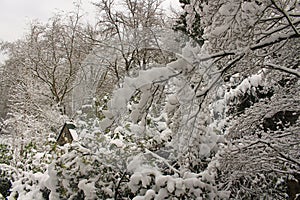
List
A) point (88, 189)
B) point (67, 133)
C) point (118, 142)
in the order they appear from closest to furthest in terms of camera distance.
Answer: point (88, 189) < point (118, 142) < point (67, 133)

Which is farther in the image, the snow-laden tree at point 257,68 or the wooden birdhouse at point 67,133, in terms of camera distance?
the wooden birdhouse at point 67,133

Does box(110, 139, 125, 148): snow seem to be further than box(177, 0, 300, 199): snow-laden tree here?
Yes

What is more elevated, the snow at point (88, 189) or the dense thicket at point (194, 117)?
the dense thicket at point (194, 117)

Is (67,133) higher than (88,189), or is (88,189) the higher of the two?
(67,133)

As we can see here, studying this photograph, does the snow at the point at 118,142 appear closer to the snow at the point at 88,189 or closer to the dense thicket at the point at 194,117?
the dense thicket at the point at 194,117

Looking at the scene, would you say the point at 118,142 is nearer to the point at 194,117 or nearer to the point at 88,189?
the point at 88,189

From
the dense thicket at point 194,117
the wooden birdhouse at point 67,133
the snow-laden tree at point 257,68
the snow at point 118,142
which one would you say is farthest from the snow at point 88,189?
the wooden birdhouse at point 67,133

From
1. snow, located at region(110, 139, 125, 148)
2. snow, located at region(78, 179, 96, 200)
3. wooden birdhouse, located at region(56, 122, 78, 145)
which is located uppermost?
wooden birdhouse, located at region(56, 122, 78, 145)

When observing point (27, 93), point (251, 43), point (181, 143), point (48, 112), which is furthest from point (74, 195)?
point (27, 93)

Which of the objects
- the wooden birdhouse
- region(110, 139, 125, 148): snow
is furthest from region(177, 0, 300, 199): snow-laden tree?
the wooden birdhouse

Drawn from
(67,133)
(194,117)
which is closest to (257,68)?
(194,117)

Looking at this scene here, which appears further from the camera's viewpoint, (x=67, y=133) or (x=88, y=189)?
(x=67, y=133)

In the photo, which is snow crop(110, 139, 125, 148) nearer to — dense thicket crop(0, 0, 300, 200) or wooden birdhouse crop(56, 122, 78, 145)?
dense thicket crop(0, 0, 300, 200)

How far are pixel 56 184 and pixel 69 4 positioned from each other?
17.9m
